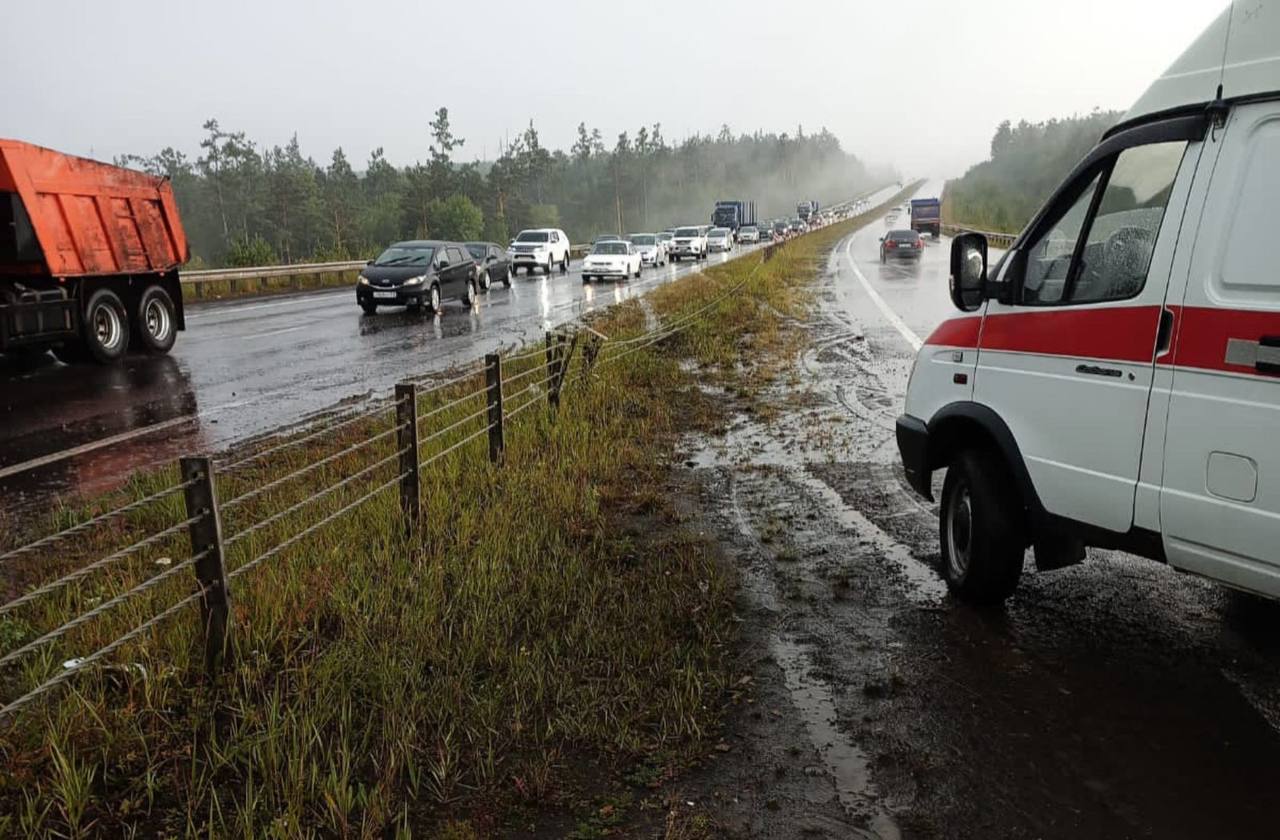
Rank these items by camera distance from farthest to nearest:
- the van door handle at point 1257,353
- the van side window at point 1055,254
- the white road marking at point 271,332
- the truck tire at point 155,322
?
the white road marking at point 271,332 < the truck tire at point 155,322 < the van side window at point 1055,254 < the van door handle at point 1257,353

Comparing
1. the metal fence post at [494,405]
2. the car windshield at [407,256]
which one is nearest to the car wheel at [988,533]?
the metal fence post at [494,405]

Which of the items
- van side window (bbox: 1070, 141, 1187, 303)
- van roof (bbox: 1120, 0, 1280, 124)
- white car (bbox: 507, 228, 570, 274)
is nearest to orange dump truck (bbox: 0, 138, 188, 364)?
van side window (bbox: 1070, 141, 1187, 303)

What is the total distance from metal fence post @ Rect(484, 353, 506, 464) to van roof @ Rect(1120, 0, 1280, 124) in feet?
16.2

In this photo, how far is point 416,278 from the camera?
21.0 m

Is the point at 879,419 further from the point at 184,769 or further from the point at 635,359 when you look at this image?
the point at 184,769

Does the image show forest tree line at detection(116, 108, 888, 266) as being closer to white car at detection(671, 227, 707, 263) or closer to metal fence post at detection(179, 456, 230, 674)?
white car at detection(671, 227, 707, 263)

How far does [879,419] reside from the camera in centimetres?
934

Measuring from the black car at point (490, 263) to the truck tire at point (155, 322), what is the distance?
488 inches

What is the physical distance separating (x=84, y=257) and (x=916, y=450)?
1244 cm

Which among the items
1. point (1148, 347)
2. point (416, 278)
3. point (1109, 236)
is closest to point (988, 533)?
point (1148, 347)

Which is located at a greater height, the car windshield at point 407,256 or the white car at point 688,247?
the car windshield at point 407,256

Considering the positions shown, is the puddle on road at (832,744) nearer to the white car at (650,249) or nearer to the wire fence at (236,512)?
the wire fence at (236,512)

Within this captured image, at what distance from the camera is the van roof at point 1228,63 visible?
323 centimetres

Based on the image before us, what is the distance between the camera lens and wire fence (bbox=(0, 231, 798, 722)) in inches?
146
